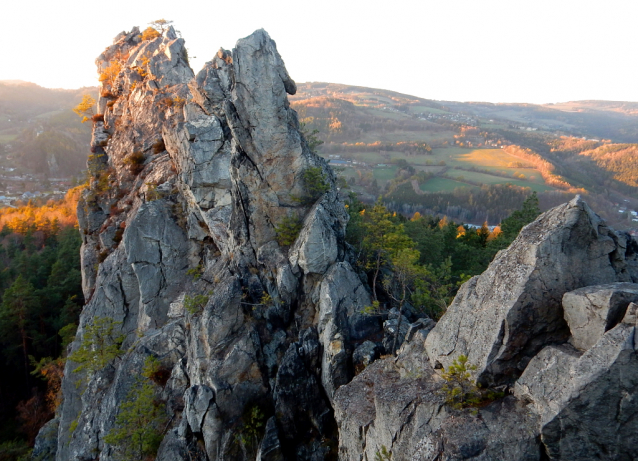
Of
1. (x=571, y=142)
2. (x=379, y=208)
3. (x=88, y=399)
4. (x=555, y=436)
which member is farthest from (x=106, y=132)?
(x=571, y=142)

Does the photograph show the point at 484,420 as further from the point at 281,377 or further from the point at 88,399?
the point at 88,399

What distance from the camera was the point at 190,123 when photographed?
1100 inches

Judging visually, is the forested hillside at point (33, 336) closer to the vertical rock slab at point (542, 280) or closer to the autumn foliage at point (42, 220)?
the autumn foliage at point (42, 220)

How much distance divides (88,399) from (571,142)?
751 ft

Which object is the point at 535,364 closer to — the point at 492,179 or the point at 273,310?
the point at 273,310

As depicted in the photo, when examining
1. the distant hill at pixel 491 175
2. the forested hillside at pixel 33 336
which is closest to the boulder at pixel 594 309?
the forested hillside at pixel 33 336

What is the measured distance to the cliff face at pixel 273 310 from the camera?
31.0ft

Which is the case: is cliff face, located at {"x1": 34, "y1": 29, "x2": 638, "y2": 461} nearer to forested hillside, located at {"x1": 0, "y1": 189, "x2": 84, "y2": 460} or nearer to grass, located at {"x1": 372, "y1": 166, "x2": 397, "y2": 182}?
forested hillside, located at {"x1": 0, "y1": 189, "x2": 84, "y2": 460}

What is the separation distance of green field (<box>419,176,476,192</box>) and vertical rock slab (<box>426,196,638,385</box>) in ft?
457

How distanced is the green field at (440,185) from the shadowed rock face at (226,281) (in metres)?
127

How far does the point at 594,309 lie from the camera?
8922mm

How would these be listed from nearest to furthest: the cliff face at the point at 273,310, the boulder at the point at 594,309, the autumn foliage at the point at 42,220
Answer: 1. the boulder at the point at 594,309
2. the cliff face at the point at 273,310
3. the autumn foliage at the point at 42,220

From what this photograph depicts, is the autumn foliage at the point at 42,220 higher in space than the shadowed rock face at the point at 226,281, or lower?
lower

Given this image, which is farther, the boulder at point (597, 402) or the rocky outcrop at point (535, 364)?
the rocky outcrop at point (535, 364)
